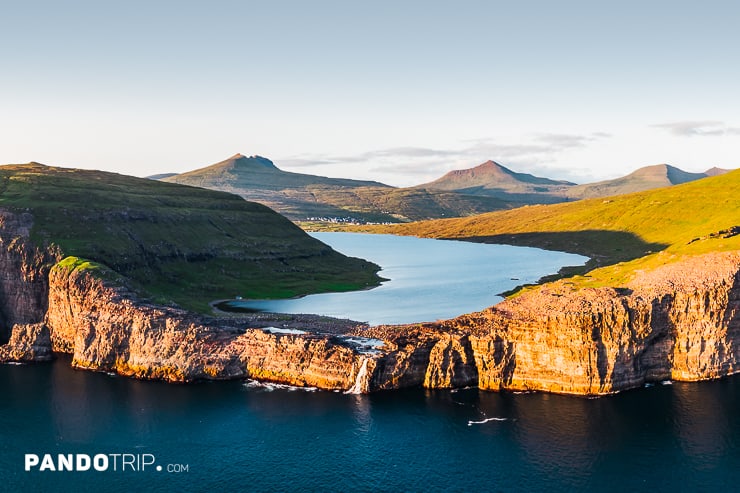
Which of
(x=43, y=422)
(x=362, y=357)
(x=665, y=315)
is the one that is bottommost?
(x=43, y=422)

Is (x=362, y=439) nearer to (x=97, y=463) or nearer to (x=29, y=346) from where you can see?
(x=97, y=463)

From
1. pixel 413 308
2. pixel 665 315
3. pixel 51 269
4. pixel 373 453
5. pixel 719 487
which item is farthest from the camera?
pixel 413 308

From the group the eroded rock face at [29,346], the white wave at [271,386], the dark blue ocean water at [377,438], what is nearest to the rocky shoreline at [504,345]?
the white wave at [271,386]

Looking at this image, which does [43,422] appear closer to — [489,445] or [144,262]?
[489,445]

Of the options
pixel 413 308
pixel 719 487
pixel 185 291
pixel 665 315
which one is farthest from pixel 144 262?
pixel 719 487

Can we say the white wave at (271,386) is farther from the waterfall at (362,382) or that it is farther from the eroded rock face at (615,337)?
the eroded rock face at (615,337)

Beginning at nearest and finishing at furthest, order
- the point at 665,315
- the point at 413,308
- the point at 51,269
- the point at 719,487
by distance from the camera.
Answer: the point at 719,487, the point at 665,315, the point at 51,269, the point at 413,308
